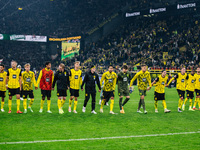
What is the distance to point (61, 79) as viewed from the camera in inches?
472

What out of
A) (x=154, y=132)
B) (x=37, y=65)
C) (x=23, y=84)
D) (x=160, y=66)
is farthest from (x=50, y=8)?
(x=154, y=132)

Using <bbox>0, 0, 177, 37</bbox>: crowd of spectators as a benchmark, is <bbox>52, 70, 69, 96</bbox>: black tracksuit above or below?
below

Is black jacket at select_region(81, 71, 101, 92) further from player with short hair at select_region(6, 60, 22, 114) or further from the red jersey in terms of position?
player with short hair at select_region(6, 60, 22, 114)

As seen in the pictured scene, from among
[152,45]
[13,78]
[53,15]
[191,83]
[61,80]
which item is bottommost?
[191,83]

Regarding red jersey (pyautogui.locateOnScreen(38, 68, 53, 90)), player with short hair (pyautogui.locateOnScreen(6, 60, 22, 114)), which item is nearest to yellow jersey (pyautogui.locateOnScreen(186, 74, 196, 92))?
red jersey (pyautogui.locateOnScreen(38, 68, 53, 90))

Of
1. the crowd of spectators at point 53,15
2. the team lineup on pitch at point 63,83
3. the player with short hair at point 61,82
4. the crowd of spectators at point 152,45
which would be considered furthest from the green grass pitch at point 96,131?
the crowd of spectators at point 53,15

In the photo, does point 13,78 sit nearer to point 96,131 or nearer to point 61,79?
point 61,79

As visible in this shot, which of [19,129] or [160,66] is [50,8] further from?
[19,129]

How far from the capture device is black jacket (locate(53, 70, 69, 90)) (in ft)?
39.2

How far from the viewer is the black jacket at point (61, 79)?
11953 millimetres

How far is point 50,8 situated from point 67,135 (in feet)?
219

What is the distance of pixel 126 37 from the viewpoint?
48.4m

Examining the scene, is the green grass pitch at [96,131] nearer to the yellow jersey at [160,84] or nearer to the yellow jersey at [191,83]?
the yellow jersey at [160,84]

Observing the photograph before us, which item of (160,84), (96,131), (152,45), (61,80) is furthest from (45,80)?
(152,45)
